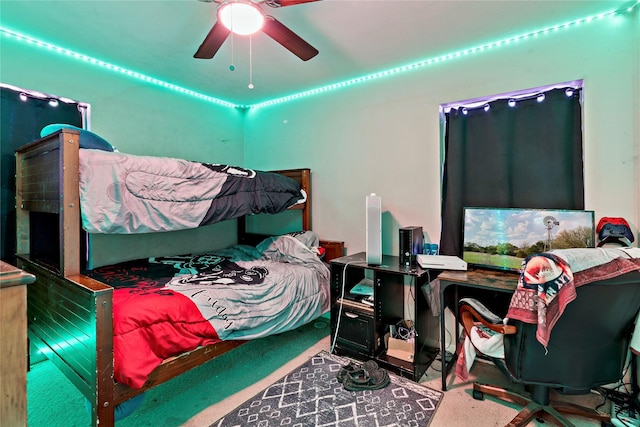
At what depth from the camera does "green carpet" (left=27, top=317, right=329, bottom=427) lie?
1752 mm

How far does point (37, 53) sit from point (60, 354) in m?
2.25

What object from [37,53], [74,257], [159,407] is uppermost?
[37,53]

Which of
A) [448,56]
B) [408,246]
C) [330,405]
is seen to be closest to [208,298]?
[330,405]

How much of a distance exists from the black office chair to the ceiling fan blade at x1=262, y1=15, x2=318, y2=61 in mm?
1904

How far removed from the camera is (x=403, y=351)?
7.77ft

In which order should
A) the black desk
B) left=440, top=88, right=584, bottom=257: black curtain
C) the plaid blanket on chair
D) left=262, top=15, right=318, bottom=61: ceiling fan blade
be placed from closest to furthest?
1. the plaid blanket on chair
2. left=262, top=15, right=318, bottom=61: ceiling fan blade
3. the black desk
4. left=440, top=88, right=584, bottom=257: black curtain

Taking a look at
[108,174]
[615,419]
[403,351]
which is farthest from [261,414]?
[615,419]

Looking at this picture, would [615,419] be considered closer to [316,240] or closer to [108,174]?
[316,240]

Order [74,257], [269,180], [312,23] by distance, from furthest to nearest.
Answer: [269,180] < [312,23] < [74,257]

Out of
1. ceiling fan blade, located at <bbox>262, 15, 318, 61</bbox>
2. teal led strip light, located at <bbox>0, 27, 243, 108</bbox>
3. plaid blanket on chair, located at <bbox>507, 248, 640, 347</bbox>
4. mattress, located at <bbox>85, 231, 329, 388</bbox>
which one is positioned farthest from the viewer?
teal led strip light, located at <bbox>0, 27, 243, 108</bbox>

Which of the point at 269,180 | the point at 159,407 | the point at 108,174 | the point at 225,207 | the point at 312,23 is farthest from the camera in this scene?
the point at 269,180

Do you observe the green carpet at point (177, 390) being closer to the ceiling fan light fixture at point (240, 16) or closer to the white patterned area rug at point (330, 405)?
the white patterned area rug at point (330, 405)

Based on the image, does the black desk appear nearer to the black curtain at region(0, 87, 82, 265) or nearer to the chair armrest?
the chair armrest

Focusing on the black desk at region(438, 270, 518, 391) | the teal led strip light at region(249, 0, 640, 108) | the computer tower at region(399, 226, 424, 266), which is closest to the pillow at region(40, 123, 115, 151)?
the teal led strip light at region(249, 0, 640, 108)
